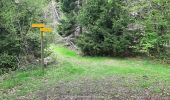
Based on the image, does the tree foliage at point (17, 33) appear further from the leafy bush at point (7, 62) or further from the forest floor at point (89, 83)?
the forest floor at point (89, 83)

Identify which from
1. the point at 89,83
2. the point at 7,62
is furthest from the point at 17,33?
the point at 89,83

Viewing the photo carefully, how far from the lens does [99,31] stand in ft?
93.8

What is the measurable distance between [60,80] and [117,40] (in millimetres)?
11267

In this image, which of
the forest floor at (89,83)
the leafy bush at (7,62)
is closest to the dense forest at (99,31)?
the leafy bush at (7,62)

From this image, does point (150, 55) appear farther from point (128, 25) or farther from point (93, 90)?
point (93, 90)

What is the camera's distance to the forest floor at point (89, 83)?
13.4 m

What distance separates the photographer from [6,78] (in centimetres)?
1867

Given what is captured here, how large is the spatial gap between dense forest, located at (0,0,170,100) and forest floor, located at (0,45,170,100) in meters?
1.81

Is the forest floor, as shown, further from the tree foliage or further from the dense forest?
the dense forest

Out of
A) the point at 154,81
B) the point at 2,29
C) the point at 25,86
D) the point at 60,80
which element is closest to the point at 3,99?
the point at 25,86

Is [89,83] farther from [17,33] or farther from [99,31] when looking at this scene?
[99,31]

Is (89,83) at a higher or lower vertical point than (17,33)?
lower

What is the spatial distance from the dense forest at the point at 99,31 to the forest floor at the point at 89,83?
181 centimetres

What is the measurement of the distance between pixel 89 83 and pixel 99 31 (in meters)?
12.7
